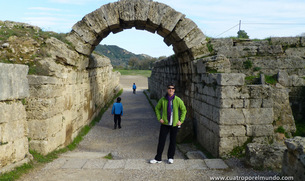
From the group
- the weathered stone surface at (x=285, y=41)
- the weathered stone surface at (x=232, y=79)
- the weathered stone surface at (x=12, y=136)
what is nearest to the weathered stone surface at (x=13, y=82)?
the weathered stone surface at (x=12, y=136)

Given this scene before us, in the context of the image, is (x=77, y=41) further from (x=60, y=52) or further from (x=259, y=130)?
(x=259, y=130)

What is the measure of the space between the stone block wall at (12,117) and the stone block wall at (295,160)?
459 centimetres

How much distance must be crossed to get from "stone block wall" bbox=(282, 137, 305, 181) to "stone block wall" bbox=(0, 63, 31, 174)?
4.59 meters

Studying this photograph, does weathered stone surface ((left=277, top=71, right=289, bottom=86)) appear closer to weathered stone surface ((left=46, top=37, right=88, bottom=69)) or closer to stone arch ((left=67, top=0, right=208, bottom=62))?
stone arch ((left=67, top=0, right=208, bottom=62))

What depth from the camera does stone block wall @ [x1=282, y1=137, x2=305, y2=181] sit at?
10.9 ft

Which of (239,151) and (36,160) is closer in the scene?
(36,160)

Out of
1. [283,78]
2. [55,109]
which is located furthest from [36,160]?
[283,78]

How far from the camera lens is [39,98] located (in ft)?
17.5

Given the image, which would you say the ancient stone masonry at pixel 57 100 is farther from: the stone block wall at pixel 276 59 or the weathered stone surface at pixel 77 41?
the stone block wall at pixel 276 59

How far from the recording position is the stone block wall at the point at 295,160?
3.32 meters

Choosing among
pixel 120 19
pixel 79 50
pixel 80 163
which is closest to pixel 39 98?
pixel 80 163

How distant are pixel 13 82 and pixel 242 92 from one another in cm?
479

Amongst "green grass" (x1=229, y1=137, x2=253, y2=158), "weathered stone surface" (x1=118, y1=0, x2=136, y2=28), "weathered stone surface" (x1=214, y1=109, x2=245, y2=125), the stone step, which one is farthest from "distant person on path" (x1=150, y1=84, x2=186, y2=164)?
"weathered stone surface" (x1=118, y1=0, x2=136, y2=28)

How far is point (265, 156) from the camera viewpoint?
15.3 ft
